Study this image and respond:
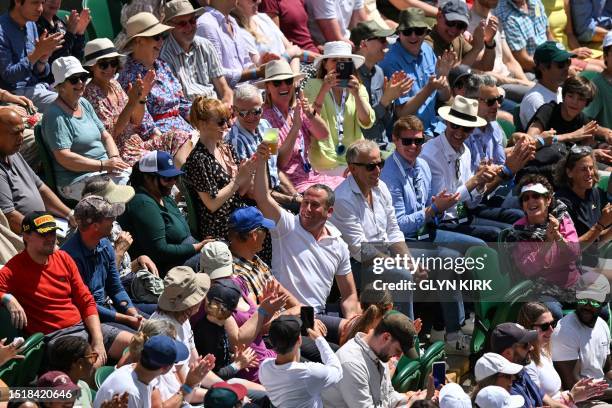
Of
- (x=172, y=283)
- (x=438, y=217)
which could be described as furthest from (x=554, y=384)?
(x=172, y=283)

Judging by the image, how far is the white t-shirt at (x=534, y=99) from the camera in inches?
507

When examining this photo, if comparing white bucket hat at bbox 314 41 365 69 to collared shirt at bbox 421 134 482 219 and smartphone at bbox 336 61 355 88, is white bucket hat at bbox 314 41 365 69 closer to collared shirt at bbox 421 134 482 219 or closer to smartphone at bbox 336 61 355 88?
smartphone at bbox 336 61 355 88

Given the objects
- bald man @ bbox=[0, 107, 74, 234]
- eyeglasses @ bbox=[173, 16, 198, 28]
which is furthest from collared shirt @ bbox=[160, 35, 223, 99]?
bald man @ bbox=[0, 107, 74, 234]

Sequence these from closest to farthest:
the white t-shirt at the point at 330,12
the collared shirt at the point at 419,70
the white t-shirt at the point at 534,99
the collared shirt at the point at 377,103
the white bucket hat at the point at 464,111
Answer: the white bucket hat at the point at 464,111
the collared shirt at the point at 377,103
the collared shirt at the point at 419,70
the white t-shirt at the point at 534,99
the white t-shirt at the point at 330,12

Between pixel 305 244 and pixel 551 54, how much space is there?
428 centimetres

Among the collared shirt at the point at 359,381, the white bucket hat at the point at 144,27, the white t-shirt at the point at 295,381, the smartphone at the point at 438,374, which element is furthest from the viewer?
the white bucket hat at the point at 144,27

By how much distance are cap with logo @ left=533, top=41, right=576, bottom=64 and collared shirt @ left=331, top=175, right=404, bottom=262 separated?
11.1ft

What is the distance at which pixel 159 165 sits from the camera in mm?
9508

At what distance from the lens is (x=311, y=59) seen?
1272 cm

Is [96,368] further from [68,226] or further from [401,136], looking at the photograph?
[401,136]

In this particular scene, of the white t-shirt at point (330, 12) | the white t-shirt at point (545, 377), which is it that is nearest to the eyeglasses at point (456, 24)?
the white t-shirt at point (330, 12)

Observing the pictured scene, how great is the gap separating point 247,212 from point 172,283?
1.12 meters

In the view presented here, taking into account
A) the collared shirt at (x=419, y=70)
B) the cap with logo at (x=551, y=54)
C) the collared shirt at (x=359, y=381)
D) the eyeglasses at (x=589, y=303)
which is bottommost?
the eyeglasses at (x=589, y=303)

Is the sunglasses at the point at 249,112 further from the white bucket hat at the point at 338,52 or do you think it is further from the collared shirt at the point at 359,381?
the collared shirt at the point at 359,381
